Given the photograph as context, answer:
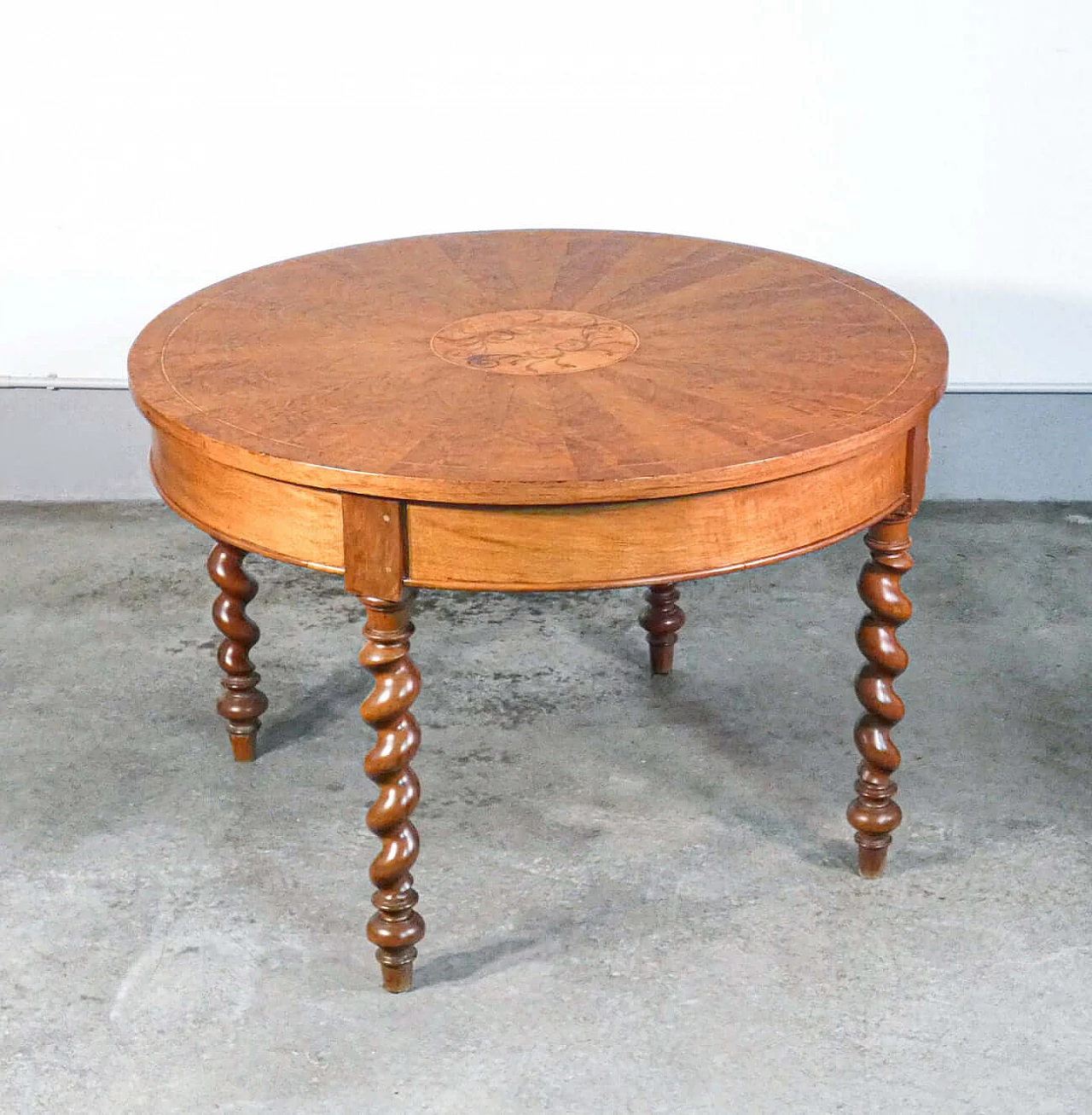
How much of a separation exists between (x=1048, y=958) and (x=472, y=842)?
Result: 0.93 meters

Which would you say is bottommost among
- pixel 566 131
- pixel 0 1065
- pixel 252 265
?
pixel 0 1065

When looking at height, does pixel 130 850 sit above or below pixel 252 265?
below

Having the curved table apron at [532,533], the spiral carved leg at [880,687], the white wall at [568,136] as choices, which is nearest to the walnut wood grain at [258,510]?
the curved table apron at [532,533]

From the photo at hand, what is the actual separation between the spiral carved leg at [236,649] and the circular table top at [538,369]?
1.39ft

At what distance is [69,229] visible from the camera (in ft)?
12.0

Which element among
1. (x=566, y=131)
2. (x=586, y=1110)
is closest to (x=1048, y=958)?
(x=586, y=1110)

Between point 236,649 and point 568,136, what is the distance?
1.51m

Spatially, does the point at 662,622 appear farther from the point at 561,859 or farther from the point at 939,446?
the point at 939,446

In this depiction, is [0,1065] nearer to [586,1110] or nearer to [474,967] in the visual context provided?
[474,967]

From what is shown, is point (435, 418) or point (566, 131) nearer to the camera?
point (435, 418)

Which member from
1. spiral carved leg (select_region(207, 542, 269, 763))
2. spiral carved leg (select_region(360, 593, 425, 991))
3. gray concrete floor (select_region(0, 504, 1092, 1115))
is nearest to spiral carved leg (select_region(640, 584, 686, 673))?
gray concrete floor (select_region(0, 504, 1092, 1115))

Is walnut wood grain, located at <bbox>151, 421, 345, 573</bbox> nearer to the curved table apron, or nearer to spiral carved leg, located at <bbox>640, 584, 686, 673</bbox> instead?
the curved table apron

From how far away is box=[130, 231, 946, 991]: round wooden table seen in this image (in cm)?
195

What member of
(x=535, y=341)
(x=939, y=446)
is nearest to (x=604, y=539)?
(x=535, y=341)
